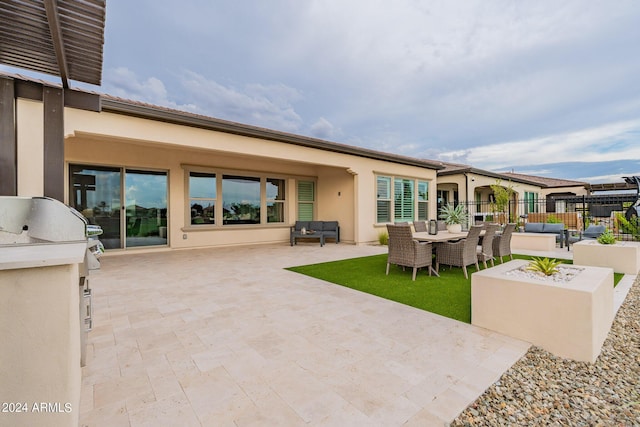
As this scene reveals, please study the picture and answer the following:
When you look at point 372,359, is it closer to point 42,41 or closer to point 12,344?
point 12,344

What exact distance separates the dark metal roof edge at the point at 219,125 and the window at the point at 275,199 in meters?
2.63

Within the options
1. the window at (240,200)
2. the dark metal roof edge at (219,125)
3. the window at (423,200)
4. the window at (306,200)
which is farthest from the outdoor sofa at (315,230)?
the window at (423,200)

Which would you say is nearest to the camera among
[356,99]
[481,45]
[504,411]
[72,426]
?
[72,426]

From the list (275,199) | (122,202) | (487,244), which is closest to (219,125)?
(122,202)

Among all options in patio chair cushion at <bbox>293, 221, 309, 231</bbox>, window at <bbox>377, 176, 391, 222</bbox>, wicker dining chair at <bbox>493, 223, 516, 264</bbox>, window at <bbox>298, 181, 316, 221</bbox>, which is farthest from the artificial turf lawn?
window at <bbox>298, 181, 316, 221</bbox>

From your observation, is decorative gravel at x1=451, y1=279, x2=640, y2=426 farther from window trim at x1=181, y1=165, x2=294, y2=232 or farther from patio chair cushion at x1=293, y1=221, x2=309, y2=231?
window trim at x1=181, y1=165, x2=294, y2=232

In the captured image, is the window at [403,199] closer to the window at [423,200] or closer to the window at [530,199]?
the window at [423,200]

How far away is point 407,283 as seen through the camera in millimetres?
4777

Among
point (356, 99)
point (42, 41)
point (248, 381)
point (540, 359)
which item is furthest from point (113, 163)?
point (356, 99)

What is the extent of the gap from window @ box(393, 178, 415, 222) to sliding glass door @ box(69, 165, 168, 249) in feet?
26.1

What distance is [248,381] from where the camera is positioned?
205cm

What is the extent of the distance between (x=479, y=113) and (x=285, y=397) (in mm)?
13772

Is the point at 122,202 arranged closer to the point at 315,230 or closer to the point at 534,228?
the point at 315,230

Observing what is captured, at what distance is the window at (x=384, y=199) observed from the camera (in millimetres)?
10516
